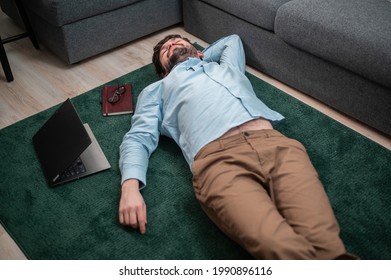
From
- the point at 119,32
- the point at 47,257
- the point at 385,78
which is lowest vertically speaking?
the point at 47,257

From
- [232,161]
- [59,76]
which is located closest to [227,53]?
[232,161]

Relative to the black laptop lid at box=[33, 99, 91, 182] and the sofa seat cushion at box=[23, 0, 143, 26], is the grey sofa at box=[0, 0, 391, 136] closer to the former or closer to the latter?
the sofa seat cushion at box=[23, 0, 143, 26]

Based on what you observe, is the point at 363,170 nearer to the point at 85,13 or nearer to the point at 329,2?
the point at 329,2

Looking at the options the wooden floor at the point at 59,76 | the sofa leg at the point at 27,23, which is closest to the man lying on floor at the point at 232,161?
the wooden floor at the point at 59,76

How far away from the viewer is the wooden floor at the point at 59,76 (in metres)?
1.94

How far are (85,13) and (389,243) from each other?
6.03ft

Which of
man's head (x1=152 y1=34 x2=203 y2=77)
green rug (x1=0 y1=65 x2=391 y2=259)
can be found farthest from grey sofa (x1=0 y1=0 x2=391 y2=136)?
man's head (x1=152 y1=34 x2=203 y2=77)

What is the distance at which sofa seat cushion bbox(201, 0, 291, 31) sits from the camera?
6.26ft

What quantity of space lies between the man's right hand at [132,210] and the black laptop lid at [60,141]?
0.85ft

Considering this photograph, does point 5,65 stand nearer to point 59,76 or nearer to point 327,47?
point 59,76

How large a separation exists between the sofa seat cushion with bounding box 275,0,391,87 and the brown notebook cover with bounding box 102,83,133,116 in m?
0.84

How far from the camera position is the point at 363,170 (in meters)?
1.54

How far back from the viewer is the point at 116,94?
6.47ft
